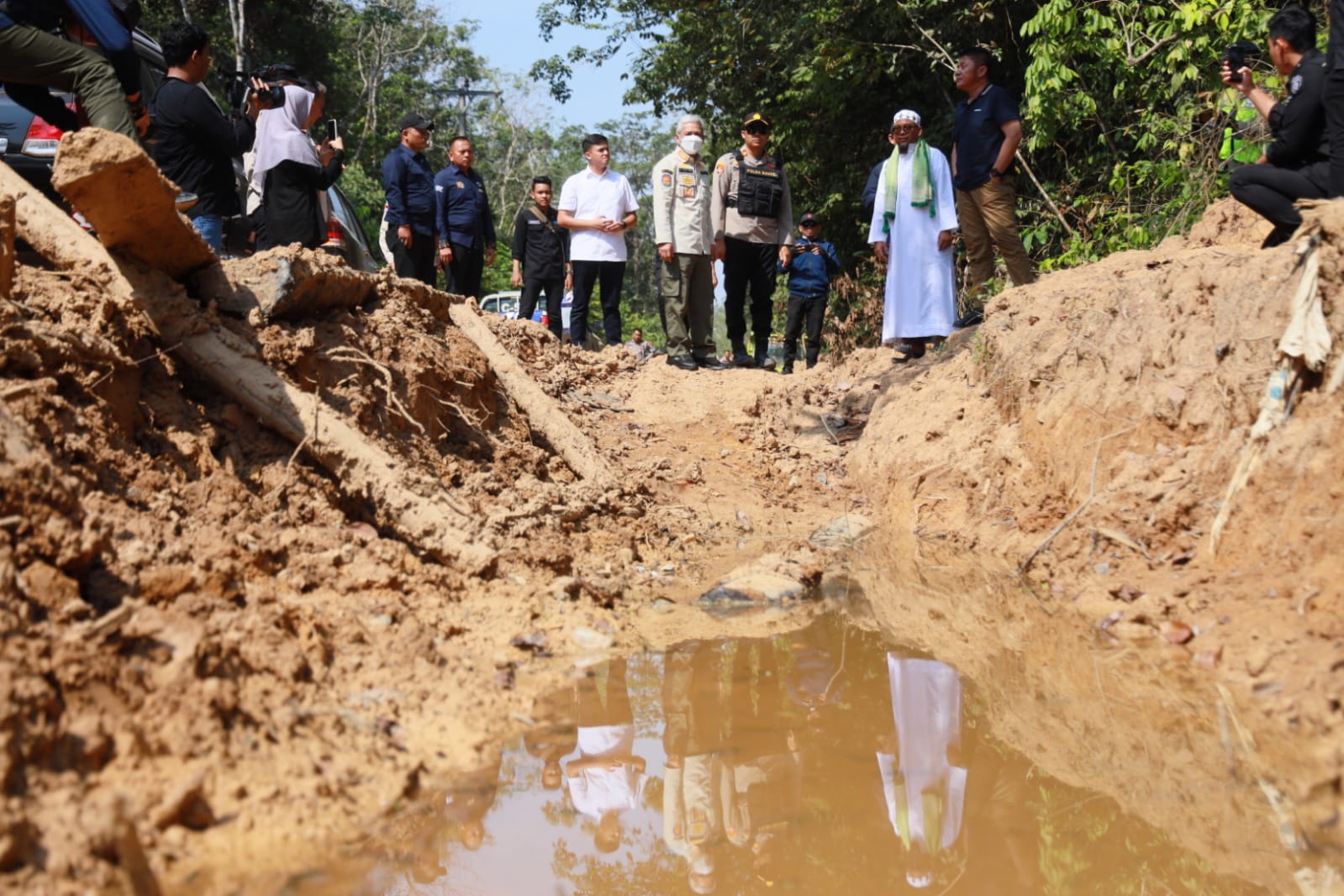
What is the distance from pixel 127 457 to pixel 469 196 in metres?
4.83

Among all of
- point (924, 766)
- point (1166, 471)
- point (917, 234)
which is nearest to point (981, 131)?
point (917, 234)

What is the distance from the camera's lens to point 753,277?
829cm

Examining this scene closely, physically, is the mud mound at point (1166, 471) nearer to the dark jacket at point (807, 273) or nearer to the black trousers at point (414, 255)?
the dark jacket at point (807, 273)

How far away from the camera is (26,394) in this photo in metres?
3.27

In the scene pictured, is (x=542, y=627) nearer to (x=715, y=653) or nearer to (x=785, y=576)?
(x=715, y=653)

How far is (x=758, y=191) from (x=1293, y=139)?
12.7 ft

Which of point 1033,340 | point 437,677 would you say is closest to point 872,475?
point 1033,340

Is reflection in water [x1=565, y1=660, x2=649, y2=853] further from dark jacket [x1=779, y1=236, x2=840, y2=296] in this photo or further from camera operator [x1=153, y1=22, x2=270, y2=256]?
dark jacket [x1=779, y1=236, x2=840, y2=296]

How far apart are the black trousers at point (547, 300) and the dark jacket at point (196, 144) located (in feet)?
11.2

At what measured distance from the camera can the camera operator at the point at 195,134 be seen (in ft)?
16.9

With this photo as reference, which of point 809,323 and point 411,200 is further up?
point 411,200

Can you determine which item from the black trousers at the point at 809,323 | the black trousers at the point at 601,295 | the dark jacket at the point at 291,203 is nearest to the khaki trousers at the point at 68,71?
the dark jacket at the point at 291,203

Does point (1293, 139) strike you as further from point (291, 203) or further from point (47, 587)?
point (47, 587)

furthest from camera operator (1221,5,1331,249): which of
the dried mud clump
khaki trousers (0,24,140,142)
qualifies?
khaki trousers (0,24,140,142)
